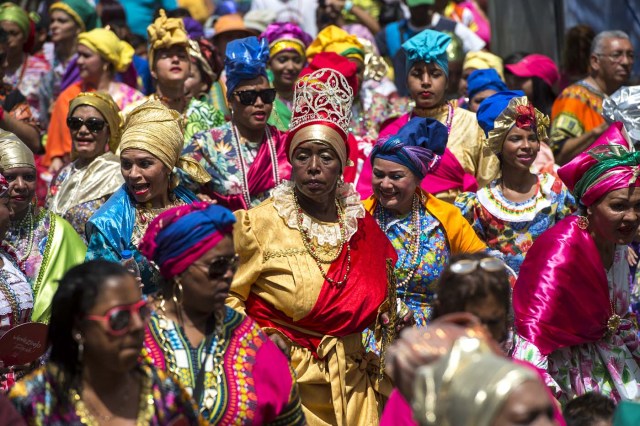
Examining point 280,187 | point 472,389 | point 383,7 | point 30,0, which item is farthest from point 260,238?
point 30,0

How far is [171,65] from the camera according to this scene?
930 centimetres

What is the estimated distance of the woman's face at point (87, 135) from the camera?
840 cm

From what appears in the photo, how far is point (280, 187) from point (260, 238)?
16.1 inches

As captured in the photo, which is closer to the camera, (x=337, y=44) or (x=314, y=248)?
(x=314, y=248)

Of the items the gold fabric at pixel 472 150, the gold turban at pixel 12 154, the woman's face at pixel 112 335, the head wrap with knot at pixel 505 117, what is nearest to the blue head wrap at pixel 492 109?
the head wrap with knot at pixel 505 117

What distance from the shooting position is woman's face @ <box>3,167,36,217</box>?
707cm

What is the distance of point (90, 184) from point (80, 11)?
3986mm

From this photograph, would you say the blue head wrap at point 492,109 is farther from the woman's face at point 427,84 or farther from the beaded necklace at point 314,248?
the beaded necklace at point 314,248

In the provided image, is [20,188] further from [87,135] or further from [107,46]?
[107,46]

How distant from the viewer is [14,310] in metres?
6.37

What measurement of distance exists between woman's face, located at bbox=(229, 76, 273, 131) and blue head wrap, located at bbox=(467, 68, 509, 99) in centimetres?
217

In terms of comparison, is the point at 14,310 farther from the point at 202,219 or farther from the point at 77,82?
the point at 77,82

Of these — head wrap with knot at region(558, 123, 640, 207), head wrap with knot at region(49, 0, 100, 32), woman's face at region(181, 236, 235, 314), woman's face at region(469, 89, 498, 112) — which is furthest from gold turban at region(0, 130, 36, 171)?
head wrap with knot at region(49, 0, 100, 32)

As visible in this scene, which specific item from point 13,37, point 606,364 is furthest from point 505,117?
point 13,37
